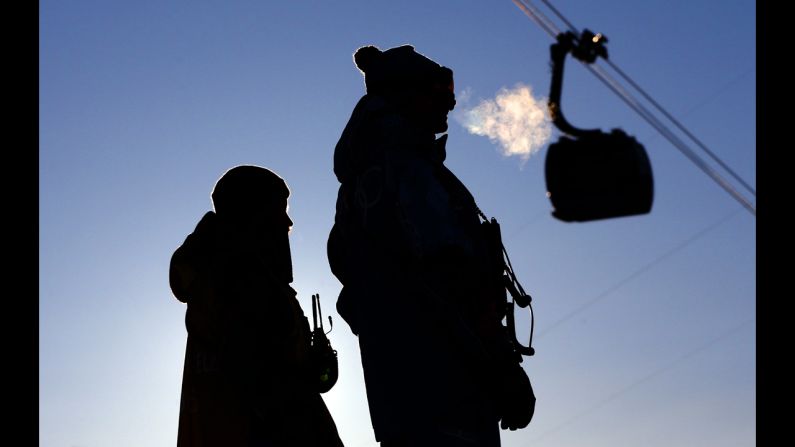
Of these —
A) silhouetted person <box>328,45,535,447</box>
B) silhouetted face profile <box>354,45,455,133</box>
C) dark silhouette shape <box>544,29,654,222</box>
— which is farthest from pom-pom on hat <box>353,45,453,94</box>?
dark silhouette shape <box>544,29,654,222</box>

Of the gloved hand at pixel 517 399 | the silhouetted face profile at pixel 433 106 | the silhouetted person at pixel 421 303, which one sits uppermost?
the silhouetted face profile at pixel 433 106

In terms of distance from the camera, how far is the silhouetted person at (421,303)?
213 inches

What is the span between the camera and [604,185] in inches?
198

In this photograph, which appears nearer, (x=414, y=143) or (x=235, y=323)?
(x=414, y=143)

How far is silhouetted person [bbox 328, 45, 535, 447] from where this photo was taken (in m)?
5.40

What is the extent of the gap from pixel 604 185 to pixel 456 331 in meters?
0.78

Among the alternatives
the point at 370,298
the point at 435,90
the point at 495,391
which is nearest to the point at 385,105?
A: the point at 435,90

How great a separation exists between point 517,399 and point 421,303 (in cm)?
49

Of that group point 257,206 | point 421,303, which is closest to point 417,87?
point 421,303

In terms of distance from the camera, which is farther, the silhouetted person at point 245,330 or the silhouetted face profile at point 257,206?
the silhouetted face profile at point 257,206

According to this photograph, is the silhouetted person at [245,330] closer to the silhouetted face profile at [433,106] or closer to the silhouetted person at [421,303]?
the silhouetted person at [421,303]

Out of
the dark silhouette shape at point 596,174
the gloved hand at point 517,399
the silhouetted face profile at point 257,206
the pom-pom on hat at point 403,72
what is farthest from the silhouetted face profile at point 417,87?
the silhouetted face profile at point 257,206

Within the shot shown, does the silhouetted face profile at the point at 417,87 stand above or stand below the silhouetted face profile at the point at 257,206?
below
